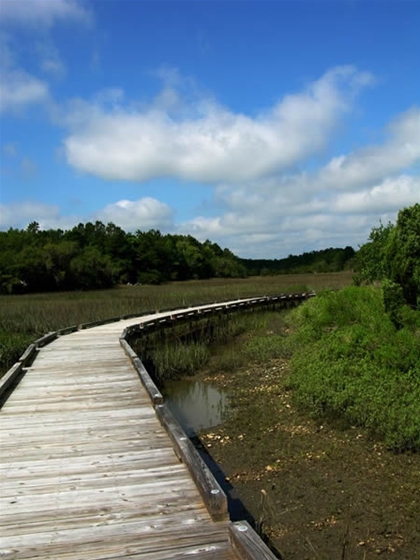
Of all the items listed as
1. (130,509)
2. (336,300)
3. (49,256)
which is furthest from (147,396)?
(49,256)

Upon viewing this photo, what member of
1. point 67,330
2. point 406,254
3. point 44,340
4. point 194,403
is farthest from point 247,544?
point 67,330

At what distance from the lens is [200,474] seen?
3973mm

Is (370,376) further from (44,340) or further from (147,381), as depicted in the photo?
(44,340)

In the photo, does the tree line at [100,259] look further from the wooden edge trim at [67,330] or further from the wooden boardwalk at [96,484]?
the wooden boardwalk at [96,484]

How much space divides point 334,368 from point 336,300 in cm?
470

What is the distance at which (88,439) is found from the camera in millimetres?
5434

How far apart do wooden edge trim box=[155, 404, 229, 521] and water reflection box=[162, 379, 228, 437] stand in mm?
3222

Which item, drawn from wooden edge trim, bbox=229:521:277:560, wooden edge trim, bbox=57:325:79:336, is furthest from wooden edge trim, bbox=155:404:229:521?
wooden edge trim, bbox=57:325:79:336

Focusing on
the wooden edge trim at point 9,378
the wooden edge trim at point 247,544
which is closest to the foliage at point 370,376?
the wooden edge trim at point 247,544

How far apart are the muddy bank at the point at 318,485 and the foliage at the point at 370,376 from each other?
0.86ft

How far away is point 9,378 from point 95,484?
437 cm

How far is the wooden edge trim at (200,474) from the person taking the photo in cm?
353

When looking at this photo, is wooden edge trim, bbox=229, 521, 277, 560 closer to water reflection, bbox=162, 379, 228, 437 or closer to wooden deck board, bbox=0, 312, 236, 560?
wooden deck board, bbox=0, 312, 236, 560

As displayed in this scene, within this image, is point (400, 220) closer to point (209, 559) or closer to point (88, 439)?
point (88, 439)
